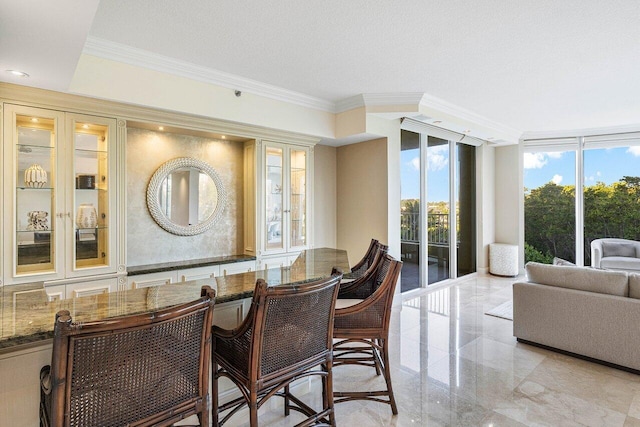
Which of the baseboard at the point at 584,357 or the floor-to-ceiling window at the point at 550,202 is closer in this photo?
the baseboard at the point at 584,357

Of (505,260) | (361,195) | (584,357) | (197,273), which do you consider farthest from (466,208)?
(197,273)

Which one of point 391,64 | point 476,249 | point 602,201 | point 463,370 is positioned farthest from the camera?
point 476,249

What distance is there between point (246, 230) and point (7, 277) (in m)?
2.21

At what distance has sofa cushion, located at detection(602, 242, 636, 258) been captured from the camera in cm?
563

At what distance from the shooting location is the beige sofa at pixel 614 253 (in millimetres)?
5352

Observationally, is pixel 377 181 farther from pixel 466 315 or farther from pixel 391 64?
pixel 466 315

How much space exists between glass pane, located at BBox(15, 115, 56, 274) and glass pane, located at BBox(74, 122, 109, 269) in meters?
0.18

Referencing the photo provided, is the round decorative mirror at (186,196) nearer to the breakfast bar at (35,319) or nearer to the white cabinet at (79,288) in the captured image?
the white cabinet at (79,288)

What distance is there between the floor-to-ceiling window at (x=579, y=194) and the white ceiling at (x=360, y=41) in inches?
103

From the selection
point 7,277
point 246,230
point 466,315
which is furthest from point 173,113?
point 466,315

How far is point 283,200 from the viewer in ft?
14.0

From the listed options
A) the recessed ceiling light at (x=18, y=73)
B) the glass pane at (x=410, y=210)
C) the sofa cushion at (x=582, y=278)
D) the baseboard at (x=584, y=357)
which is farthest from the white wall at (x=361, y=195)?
the recessed ceiling light at (x=18, y=73)

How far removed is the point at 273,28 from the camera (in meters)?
2.59

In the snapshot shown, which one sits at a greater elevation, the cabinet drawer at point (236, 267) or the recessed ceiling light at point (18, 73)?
→ the recessed ceiling light at point (18, 73)
